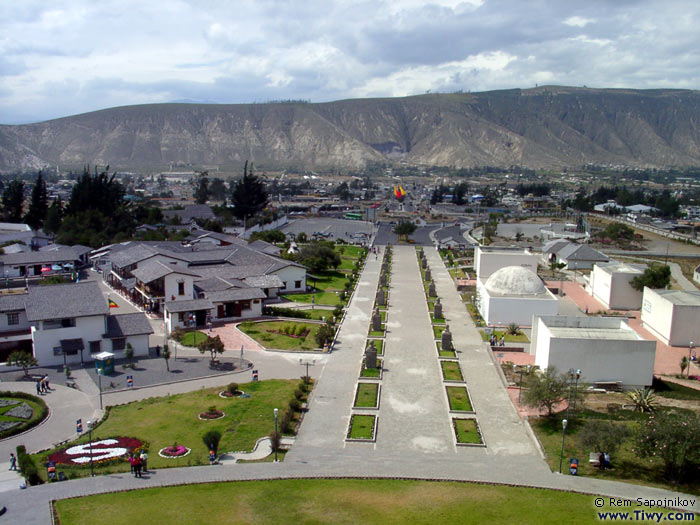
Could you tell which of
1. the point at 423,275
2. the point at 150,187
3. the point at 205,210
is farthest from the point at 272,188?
the point at 423,275

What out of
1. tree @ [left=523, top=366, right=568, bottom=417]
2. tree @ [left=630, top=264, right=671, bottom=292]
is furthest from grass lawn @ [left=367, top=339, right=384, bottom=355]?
tree @ [left=630, top=264, right=671, bottom=292]

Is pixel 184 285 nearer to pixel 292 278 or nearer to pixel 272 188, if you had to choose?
pixel 292 278

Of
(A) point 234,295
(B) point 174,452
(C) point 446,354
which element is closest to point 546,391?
(C) point 446,354

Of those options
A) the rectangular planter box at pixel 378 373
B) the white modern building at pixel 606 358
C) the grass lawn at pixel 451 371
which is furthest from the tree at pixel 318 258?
the white modern building at pixel 606 358

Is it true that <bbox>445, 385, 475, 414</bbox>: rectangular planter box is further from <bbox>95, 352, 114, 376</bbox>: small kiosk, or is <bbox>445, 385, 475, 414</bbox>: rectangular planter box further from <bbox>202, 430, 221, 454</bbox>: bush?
<bbox>95, 352, 114, 376</bbox>: small kiosk

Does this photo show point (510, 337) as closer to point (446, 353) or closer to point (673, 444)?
point (446, 353)
